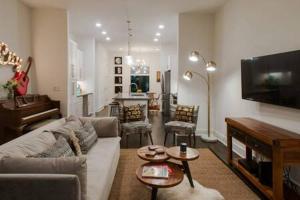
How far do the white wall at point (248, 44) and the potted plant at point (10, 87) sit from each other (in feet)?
13.9

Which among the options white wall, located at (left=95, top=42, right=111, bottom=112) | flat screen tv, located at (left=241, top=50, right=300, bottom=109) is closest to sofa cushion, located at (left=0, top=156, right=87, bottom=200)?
flat screen tv, located at (left=241, top=50, right=300, bottom=109)

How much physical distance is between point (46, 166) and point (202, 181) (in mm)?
2188

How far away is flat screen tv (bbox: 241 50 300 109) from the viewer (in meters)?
2.68

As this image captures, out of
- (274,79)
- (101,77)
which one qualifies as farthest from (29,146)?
(101,77)

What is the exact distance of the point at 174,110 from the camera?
5.54 meters

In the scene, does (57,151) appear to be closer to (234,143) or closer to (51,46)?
(234,143)

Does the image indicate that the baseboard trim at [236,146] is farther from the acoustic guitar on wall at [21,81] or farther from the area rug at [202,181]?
the acoustic guitar on wall at [21,81]

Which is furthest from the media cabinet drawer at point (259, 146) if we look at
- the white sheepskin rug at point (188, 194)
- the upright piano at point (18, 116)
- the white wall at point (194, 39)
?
the upright piano at point (18, 116)

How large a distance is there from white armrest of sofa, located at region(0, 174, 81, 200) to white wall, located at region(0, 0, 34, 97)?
3.39 metres

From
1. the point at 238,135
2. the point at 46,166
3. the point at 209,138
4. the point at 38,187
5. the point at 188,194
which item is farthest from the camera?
the point at 209,138

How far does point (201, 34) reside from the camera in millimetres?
5801

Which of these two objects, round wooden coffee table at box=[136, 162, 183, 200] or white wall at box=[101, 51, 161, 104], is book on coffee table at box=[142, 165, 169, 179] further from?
white wall at box=[101, 51, 161, 104]

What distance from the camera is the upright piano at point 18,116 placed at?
13.2 ft

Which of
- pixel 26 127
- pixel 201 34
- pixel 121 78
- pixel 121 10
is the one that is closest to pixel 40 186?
pixel 26 127
